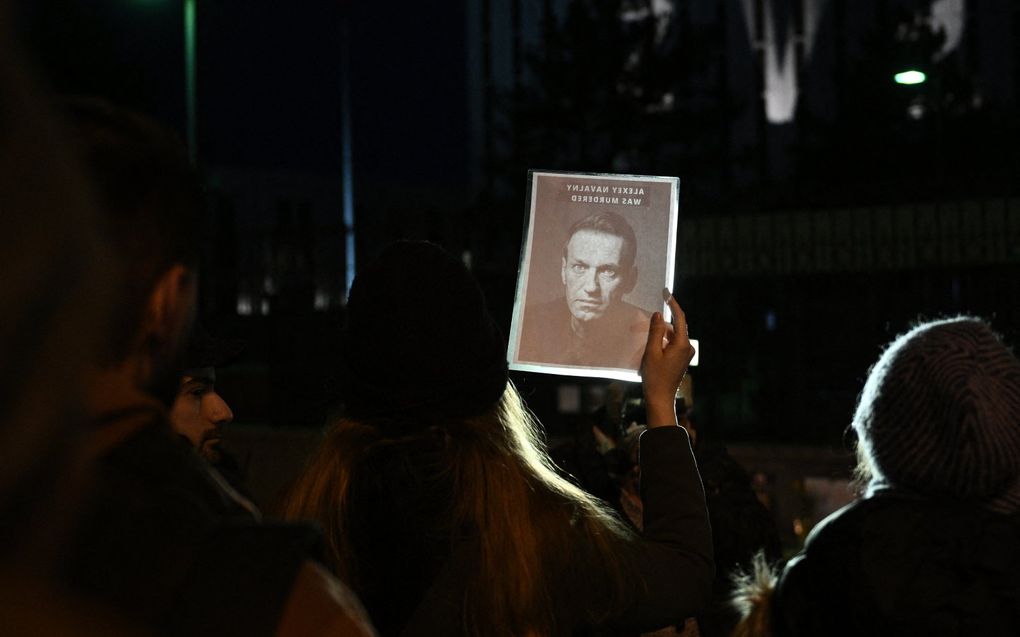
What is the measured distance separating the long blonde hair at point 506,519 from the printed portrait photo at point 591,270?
421mm

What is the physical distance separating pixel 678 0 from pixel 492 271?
87.4 feet

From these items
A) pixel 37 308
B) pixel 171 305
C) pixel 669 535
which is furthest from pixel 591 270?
pixel 37 308

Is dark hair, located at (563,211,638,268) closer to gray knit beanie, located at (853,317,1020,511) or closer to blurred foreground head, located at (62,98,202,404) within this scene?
gray knit beanie, located at (853,317,1020,511)

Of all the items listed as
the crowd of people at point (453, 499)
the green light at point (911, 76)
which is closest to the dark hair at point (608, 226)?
the crowd of people at point (453, 499)

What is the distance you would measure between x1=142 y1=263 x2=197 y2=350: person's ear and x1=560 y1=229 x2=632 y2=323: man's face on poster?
1.63 m

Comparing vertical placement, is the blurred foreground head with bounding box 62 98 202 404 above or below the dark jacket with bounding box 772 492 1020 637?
above

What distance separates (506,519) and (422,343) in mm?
373

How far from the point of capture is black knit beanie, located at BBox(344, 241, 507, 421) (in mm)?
2096

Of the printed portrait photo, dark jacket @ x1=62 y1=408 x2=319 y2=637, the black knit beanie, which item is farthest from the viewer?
the printed portrait photo

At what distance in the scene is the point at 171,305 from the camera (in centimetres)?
99

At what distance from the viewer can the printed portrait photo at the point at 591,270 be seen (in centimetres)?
256

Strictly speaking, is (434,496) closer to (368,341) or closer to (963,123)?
(368,341)

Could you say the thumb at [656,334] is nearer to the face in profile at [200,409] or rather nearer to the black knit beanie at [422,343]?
the black knit beanie at [422,343]

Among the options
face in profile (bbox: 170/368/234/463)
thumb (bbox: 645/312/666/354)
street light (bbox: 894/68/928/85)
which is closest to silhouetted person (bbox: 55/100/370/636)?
thumb (bbox: 645/312/666/354)
